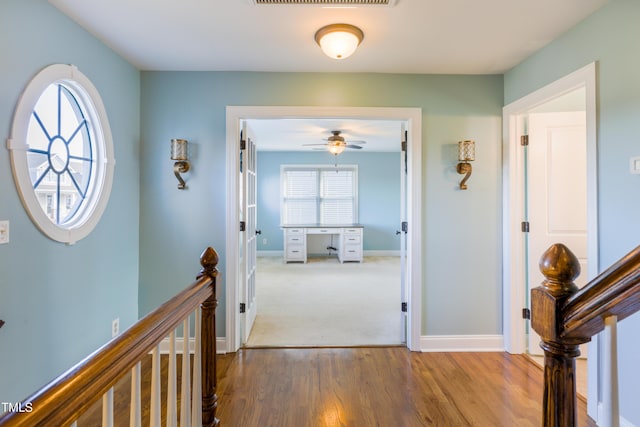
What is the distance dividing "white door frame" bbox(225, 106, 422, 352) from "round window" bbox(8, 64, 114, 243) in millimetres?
915

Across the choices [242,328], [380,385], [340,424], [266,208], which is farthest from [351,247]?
[340,424]

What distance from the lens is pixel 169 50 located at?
239cm

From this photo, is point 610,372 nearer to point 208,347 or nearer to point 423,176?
point 208,347

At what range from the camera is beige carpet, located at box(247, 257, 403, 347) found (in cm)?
305

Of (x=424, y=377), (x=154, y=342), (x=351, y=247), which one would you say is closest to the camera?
(x=154, y=342)

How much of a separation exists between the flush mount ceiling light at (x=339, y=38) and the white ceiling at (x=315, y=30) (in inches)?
1.5

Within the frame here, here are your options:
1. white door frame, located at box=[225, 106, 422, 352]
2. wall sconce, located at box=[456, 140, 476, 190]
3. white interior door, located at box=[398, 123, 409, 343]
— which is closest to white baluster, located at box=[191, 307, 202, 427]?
white door frame, located at box=[225, 106, 422, 352]

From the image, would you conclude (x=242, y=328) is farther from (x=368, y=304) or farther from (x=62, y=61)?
(x=62, y=61)

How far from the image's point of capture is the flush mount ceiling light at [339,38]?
6.63 feet

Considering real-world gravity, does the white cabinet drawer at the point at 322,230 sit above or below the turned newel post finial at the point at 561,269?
below

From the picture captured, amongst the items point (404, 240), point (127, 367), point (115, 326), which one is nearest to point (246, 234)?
point (115, 326)

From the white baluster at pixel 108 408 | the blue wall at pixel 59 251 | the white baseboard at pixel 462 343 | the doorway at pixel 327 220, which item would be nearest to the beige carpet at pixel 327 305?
the doorway at pixel 327 220

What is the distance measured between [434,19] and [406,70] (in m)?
0.75

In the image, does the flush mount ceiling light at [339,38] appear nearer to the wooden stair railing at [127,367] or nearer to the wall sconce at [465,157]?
the wall sconce at [465,157]
